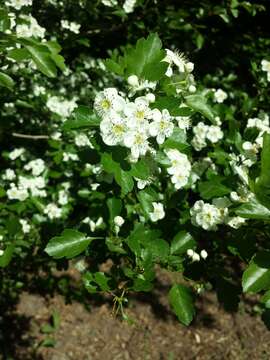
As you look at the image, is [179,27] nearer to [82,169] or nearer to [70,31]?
[70,31]

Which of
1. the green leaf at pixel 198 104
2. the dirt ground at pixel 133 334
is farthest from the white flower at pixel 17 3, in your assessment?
the dirt ground at pixel 133 334

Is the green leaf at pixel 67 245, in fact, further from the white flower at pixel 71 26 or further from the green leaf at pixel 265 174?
the white flower at pixel 71 26

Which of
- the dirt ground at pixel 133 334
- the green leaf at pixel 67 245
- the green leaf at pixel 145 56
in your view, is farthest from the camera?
the dirt ground at pixel 133 334

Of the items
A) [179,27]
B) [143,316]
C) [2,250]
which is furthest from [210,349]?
[179,27]

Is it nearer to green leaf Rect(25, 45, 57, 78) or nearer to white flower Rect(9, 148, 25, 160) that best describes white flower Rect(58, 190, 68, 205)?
white flower Rect(9, 148, 25, 160)

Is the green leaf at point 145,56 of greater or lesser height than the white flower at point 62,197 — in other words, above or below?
above

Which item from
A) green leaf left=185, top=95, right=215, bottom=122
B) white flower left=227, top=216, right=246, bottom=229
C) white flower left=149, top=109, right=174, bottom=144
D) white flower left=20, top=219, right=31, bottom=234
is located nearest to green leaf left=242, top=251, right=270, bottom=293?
white flower left=227, top=216, right=246, bottom=229
